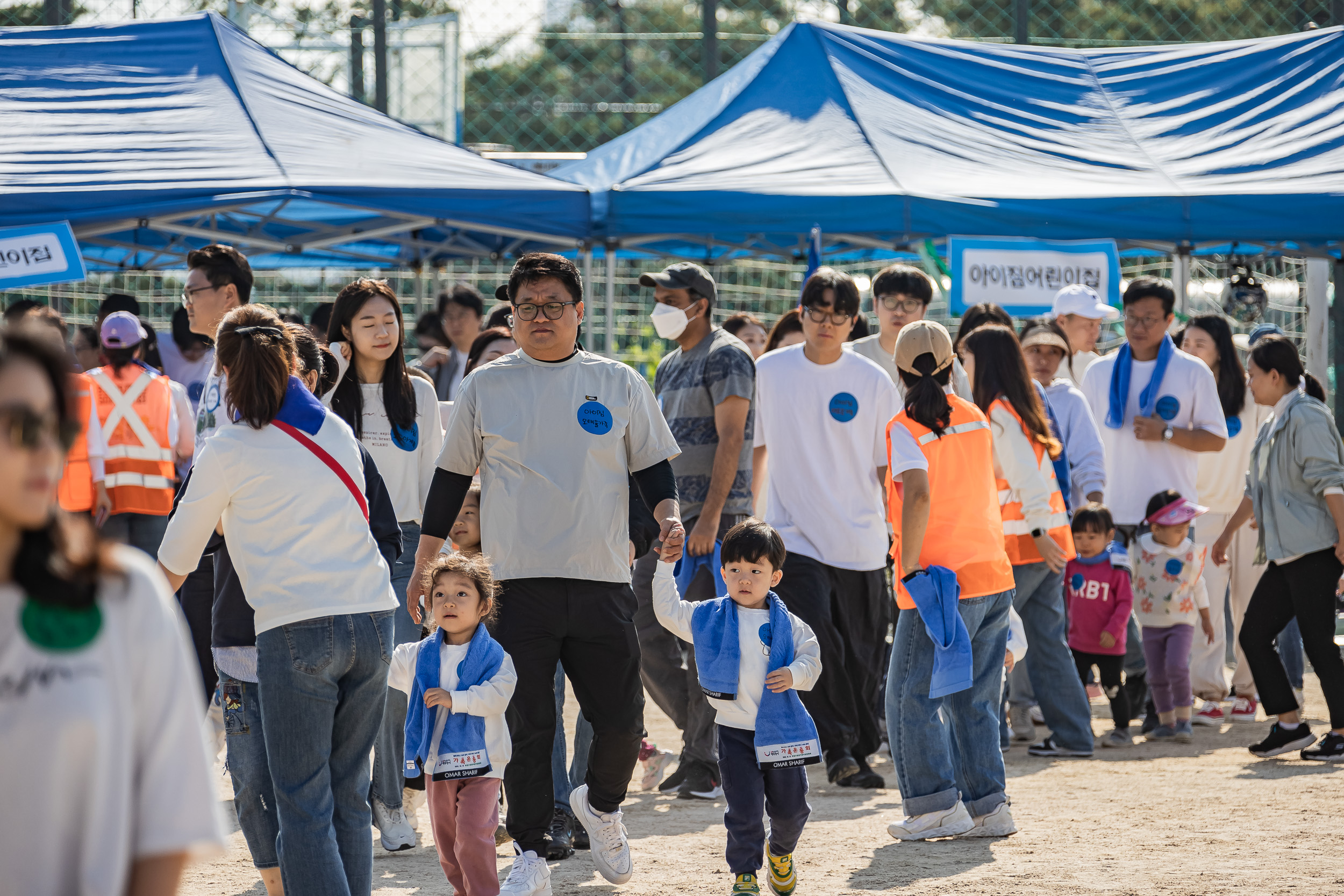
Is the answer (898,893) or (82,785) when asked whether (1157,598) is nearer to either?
(898,893)

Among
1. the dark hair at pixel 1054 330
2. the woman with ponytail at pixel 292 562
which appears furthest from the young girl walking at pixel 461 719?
the dark hair at pixel 1054 330

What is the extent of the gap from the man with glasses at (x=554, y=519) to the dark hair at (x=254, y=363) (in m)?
0.80

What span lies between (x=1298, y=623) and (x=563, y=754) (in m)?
3.49

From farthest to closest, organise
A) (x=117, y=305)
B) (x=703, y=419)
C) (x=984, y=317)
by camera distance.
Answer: (x=117, y=305) < (x=984, y=317) < (x=703, y=419)

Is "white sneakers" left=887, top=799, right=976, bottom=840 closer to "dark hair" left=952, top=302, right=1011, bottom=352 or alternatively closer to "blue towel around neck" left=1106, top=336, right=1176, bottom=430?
"dark hair" left=952, top=302, right=1011, bottom=352

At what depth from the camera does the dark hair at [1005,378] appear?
565 cm

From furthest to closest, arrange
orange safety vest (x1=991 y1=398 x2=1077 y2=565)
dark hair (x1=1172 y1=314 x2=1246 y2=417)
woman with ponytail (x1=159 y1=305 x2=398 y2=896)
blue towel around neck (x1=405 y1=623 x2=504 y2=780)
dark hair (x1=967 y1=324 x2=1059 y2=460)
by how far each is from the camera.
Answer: dark hair (x1=1172 y1=314 x2=1246 y2=417)
orange safety vest (x1=991 y1=398 x2=1077 y2=565)
dark hair (x1=967 y1=324 x2=1059 y2=460)
blue towel around neck (x1=405 y1=623 x2=504 y2=780)
woman with ponytail (x1=159 y1=305 x2=398 y2=896)

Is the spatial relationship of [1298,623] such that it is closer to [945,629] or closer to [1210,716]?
[1210,716]

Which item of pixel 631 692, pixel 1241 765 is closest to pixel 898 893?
pixel 631 692

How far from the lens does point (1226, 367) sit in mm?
7742

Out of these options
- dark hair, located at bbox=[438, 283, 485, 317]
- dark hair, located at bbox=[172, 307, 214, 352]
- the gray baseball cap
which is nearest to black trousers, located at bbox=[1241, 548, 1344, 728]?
the gray baseball cap

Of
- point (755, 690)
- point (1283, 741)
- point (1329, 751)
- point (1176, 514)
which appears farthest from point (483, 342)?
point (1329, 751)

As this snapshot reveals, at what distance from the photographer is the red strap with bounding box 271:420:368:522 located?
10.9 feet

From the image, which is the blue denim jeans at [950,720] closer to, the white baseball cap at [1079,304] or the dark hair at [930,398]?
the dark hair at [930,398]
